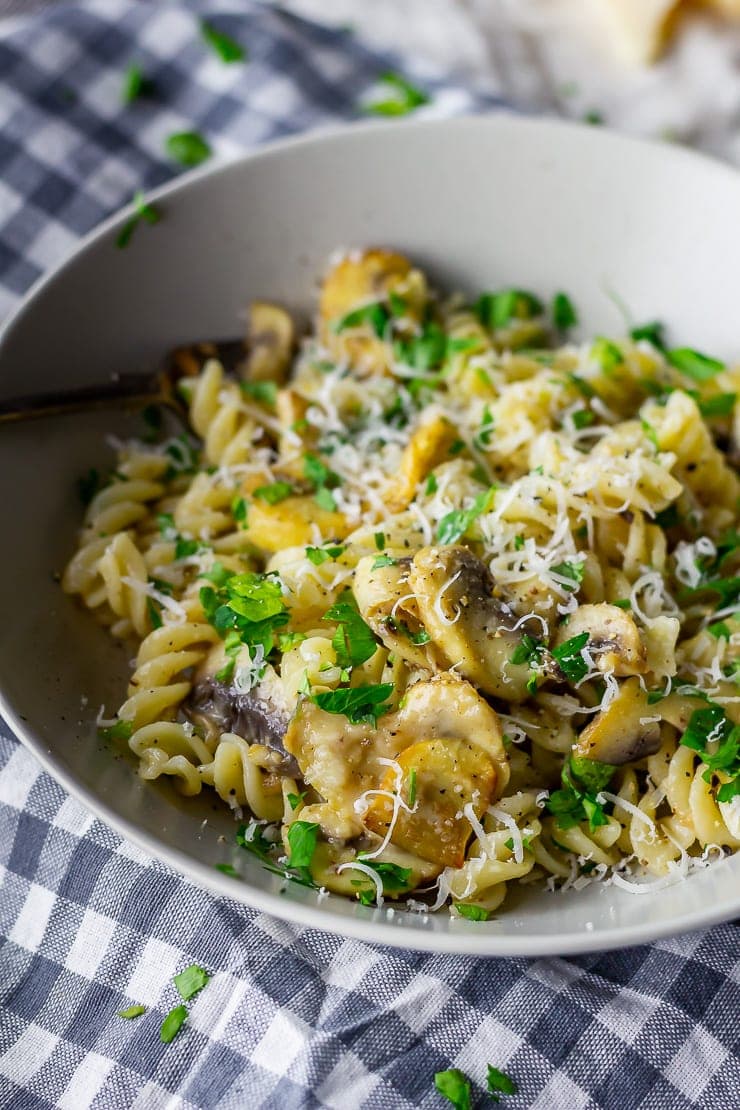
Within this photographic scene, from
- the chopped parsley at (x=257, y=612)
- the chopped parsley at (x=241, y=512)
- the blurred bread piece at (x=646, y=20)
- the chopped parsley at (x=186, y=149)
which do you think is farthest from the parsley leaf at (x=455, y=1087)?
the blurred bread piece at (x=646, y=20)

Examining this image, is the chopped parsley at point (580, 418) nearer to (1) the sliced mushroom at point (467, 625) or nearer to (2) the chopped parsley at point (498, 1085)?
(1) the sliced mushroom at point (467, 625)

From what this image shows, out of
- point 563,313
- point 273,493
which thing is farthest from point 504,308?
point 273,493

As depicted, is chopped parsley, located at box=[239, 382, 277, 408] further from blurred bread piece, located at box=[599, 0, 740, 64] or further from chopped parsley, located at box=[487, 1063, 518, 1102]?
blurred bread piece, located at box=[599, 0, 740, 64]

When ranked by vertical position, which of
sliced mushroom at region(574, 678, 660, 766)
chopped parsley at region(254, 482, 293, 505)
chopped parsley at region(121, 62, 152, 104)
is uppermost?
chopped parsley at region(121, 62, 152, 104)

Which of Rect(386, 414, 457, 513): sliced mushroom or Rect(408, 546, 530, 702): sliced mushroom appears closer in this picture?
Rect(408, 546, 530, 702): sliced mushroom

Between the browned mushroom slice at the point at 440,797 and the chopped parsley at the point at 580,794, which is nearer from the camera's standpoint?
the browned mushroom slice at the point at 440,797

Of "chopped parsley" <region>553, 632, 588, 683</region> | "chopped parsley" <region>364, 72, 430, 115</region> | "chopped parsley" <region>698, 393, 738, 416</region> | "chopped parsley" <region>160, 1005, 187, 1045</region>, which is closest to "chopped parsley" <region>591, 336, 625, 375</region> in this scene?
"chopped parsley" <region>698, 393, 738, 416</region>
